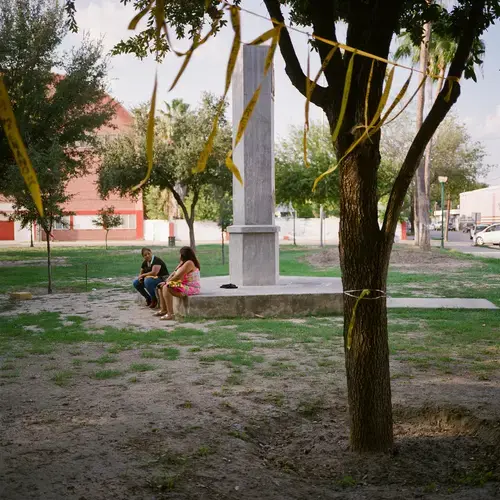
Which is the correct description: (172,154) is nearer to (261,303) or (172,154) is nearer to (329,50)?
(261,303)

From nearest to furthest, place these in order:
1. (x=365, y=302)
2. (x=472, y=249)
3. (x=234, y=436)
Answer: (x=365, y=302) < (x=234, y=436) < (x=472, y=249)

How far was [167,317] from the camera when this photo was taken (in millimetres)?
11781

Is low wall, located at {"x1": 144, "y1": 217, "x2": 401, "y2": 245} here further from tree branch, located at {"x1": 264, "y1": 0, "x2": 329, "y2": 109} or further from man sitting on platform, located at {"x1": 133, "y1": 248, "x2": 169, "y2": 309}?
tree branch, located at {"x1": 264, "y1": 0, "x2": 329, "y2": 109}

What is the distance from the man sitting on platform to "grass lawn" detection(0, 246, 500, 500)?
70.2 inches

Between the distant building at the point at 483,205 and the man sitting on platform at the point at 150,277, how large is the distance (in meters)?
41.9

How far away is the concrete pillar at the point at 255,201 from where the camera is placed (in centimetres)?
1291

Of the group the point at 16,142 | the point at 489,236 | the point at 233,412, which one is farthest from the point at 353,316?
the point at 489,236

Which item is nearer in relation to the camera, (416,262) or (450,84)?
(450,84)

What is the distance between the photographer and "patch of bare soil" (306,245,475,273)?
23548 mm

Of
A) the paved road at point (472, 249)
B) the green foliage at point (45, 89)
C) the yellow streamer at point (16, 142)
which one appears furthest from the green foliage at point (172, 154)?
the yellow streamer at point (16, 142)

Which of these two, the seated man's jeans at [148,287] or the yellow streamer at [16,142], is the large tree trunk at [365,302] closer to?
the yellow streamer at [16,142]

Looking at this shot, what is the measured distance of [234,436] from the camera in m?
5.35

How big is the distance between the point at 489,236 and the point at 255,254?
1233 inches

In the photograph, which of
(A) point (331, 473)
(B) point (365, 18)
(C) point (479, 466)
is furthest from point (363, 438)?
(B) point (365, 18)
